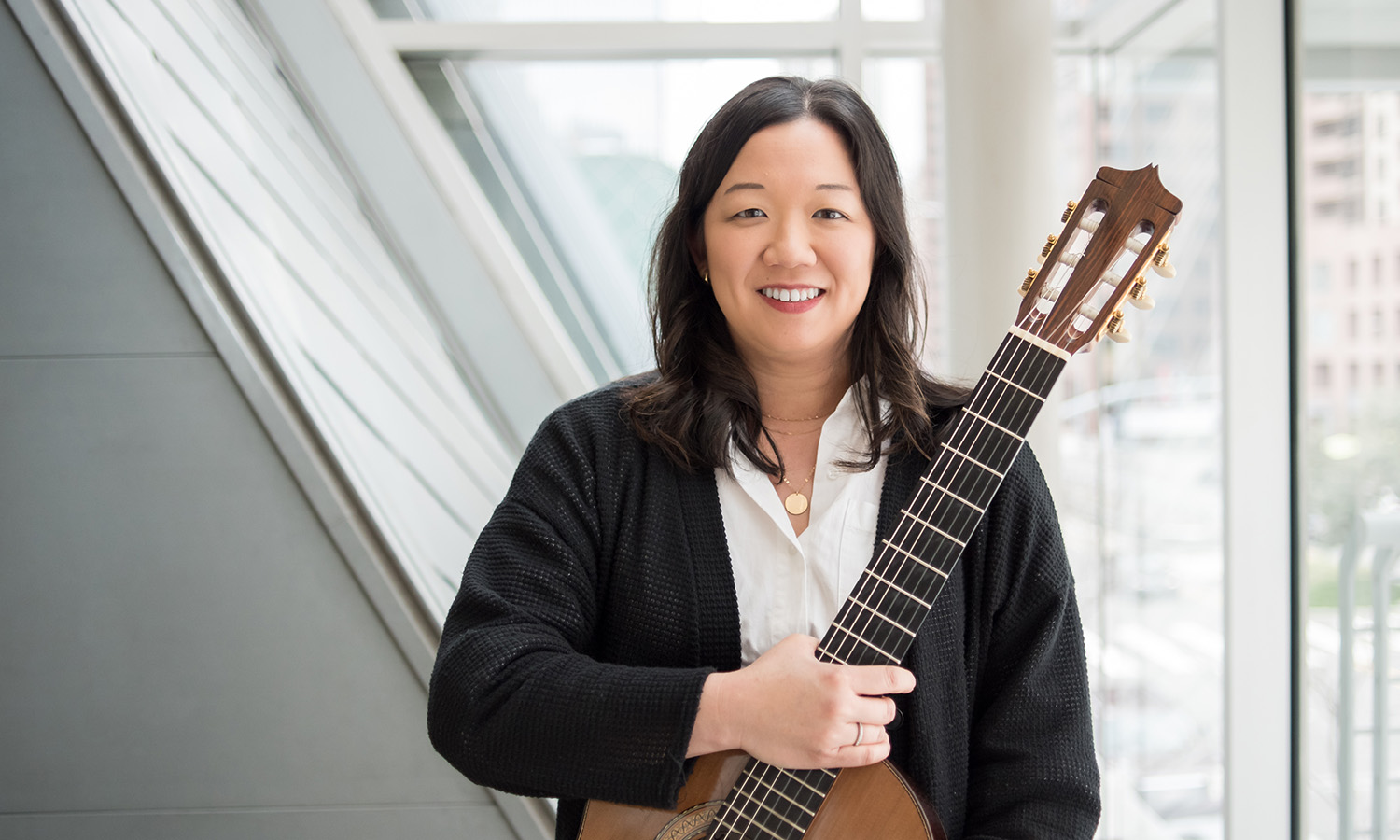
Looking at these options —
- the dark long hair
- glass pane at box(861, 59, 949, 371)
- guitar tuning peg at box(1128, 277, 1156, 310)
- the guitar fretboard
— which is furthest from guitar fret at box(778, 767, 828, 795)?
glass pane at box(861, 59, 949, 371)

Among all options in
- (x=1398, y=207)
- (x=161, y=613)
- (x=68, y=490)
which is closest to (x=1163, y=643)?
(x=1398, y=207)

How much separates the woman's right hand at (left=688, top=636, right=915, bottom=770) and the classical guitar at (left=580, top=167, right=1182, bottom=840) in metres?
0.03

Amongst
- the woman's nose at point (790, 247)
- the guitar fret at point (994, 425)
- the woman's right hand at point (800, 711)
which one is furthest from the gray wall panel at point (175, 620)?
the guitar fret at point (994, 425)

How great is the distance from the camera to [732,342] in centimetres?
123

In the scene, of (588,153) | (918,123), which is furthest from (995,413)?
(588,153)

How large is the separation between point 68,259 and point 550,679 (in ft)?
5.05

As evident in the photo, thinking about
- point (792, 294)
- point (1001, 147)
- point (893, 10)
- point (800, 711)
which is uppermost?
point (893, 10)

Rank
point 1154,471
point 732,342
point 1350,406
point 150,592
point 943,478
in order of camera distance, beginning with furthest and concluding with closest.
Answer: point 1154,471, point 150,592, point 1350,406, point 732,342, point 943,478

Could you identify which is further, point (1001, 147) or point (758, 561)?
point (1001, 147)

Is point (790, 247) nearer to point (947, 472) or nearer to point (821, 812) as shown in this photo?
point (947, 472)

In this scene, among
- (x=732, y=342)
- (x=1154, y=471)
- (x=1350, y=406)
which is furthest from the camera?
(x=1154, y=471)

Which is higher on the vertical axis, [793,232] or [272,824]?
[793,232]

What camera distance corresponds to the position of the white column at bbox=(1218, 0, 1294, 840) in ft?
6.12

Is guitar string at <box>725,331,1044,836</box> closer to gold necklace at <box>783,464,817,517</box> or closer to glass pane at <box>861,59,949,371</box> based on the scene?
gold necklace at <box>783,464,817,517</box>
